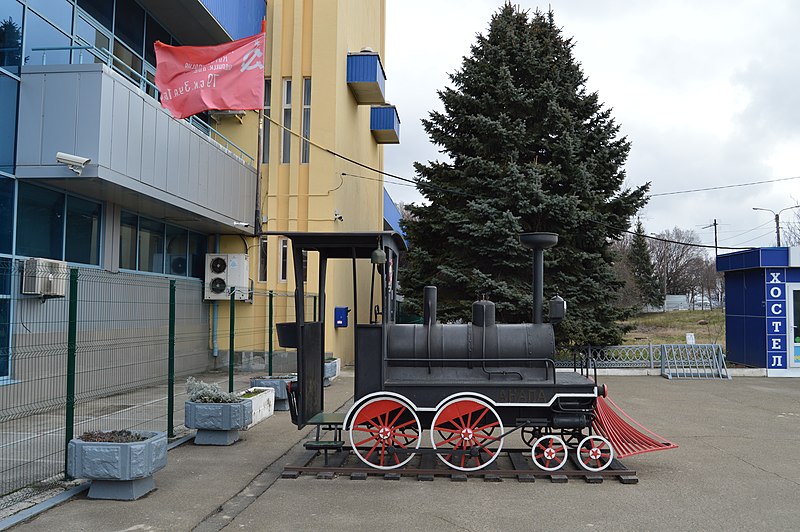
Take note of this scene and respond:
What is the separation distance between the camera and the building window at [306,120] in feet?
58.2

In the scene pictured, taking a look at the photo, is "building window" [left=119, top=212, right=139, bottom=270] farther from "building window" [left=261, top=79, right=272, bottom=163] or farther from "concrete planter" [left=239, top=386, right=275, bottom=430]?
"building window" [left=261, top=79, right=272, bottom=163]

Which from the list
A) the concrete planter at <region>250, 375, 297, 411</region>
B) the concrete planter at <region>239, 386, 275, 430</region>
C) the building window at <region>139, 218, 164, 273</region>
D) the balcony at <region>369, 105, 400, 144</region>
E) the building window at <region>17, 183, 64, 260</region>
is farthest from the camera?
the balcony at <region>369, 105, 400, 144</region>

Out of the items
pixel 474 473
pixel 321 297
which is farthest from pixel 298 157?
pixel 474 473

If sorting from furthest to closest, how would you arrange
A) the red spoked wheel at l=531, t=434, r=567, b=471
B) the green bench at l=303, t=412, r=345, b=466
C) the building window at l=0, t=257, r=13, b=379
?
the building window at l=0, t=257, r=13, b=379 < the green bench at l=303, t=412, r=345, b=466 < the red spoked wheel at l=531, t=434, r=567, b=471

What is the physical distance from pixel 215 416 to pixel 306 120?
11128 mm

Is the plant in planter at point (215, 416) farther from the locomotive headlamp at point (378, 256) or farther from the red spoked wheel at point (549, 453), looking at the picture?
the red spoked wheel at point (549, 453)

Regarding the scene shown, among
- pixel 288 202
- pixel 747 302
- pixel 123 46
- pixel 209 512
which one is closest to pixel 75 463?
pixel 209 512

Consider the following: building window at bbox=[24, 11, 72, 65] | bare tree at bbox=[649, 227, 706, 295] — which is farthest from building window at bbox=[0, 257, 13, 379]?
bare tree at bbox=[649, 227, 706, 295]

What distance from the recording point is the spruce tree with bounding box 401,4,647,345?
1828cm

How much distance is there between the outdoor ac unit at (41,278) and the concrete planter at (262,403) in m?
3.45

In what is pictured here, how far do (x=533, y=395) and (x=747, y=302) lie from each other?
49.2ft

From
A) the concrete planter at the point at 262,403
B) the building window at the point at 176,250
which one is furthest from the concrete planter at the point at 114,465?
the building window at the point at 176,250

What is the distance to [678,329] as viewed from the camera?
40.1 m

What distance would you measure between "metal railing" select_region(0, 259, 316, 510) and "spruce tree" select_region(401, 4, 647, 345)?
17.2ft
